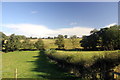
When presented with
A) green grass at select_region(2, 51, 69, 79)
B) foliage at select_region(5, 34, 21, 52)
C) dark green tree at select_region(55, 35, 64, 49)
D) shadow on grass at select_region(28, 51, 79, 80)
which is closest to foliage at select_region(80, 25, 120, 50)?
dark green tree at select_region(55, 35, 64, 49)

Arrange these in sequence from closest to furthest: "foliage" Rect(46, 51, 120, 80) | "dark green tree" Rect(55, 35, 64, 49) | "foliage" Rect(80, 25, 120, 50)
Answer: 1. "foliage" Rect(46, 51, 120, 80)
2. "foliage" Rect(80, 25, 120, 50)
3. "dark green tree" Rect(55, 35, 64, 49)

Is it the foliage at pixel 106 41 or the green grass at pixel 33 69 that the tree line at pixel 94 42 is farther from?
the green grass at pixel 33 69

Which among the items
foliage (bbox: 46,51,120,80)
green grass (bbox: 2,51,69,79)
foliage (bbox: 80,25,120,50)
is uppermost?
foliage (bbox: 80,25,120,50)

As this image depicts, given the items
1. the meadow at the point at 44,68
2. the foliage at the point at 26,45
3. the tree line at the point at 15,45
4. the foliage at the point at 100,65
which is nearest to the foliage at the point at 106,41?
the meadow at the point at 44,68

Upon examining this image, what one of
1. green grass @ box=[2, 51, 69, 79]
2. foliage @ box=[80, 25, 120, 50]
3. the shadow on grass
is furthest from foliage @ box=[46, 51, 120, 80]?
foliage @ box=[80, 25, 120, 50]

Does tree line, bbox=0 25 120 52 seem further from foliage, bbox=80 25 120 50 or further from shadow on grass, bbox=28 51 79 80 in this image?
shadow on grass, bbox=28 51 79 80

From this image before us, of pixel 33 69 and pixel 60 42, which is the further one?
pixel 60 42

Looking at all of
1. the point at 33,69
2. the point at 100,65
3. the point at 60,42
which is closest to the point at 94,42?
the point at 60,42

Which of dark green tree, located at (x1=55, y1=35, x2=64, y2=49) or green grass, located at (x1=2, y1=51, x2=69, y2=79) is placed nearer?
green grass, located at (x1=2, y1=51, x2=69, y2=79)

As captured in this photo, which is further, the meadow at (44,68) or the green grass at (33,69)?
the green grass at (33,69)

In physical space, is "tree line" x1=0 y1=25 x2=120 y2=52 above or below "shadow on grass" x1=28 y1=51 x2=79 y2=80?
above

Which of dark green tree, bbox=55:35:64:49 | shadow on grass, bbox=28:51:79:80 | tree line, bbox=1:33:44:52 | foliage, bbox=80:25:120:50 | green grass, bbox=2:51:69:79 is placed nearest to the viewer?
shadow on grass, bbox=28:51:79:80

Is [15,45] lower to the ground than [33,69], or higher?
higher

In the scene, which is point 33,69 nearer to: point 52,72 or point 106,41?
point 52,72
